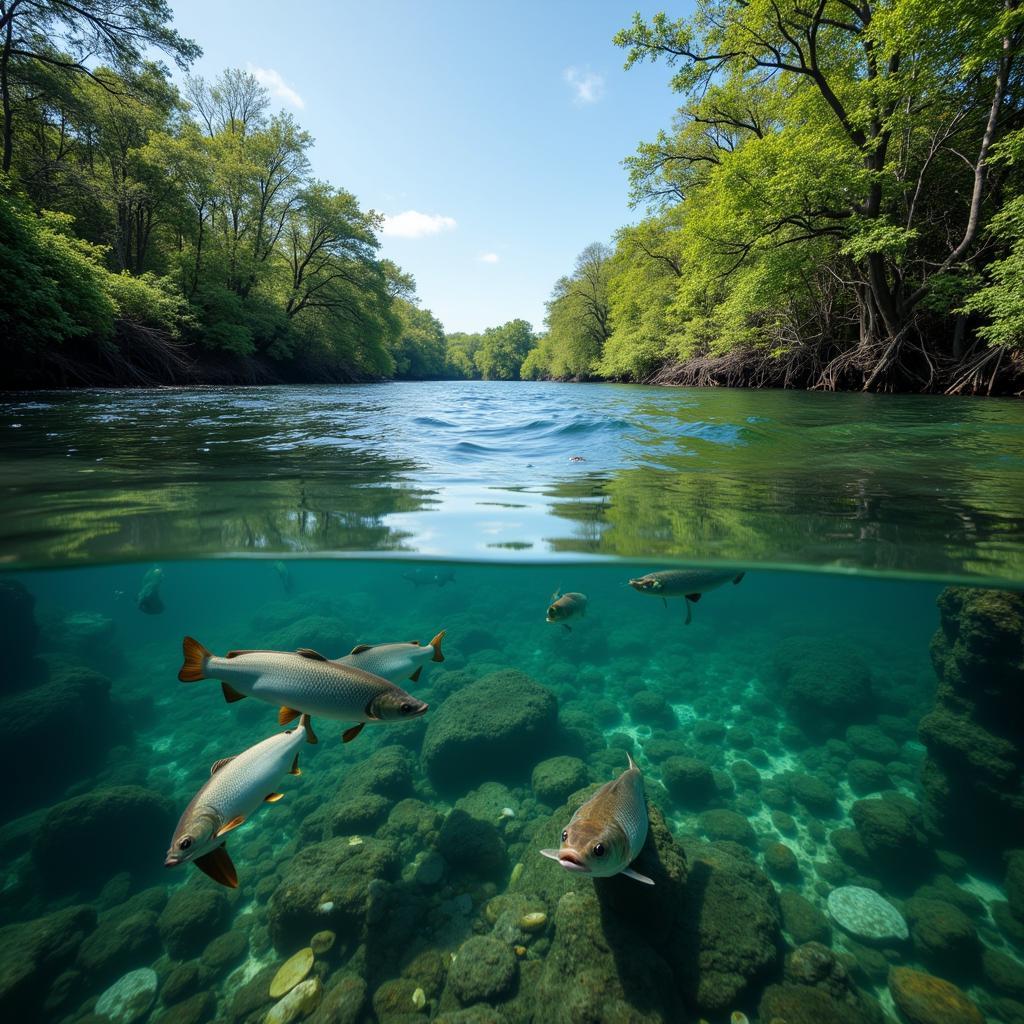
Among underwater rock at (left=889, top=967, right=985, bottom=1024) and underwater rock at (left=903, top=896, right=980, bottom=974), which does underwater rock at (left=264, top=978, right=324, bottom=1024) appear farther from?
underwater rock at (left=903, top=896, right=980, bottom=974)

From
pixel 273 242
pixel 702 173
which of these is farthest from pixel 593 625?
pixel 273 242

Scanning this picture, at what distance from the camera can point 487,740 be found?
8656 mm

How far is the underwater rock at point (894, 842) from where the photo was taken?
6309 millimetres

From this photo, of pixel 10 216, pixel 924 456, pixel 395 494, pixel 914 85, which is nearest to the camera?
pixel 395 494

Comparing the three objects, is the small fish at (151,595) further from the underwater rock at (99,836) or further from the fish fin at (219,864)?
the fish fin at (219,864)

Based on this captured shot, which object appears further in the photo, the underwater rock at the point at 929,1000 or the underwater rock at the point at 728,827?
the underwater rock at the point at 728,827

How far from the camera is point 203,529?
15.6 feet

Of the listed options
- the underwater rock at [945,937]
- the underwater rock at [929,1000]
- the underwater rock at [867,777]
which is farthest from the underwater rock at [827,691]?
the underwater rock at [929,1000]

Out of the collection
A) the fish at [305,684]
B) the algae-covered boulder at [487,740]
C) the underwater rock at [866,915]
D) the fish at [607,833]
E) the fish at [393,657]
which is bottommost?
the algae-covered boulder at [487,740]

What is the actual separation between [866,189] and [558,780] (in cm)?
1858

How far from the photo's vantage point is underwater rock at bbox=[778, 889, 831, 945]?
525 centimetres

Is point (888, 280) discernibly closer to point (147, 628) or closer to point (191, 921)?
point (191, 921)

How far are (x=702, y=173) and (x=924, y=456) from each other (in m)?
25.5

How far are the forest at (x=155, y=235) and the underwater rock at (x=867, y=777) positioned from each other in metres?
19.3
